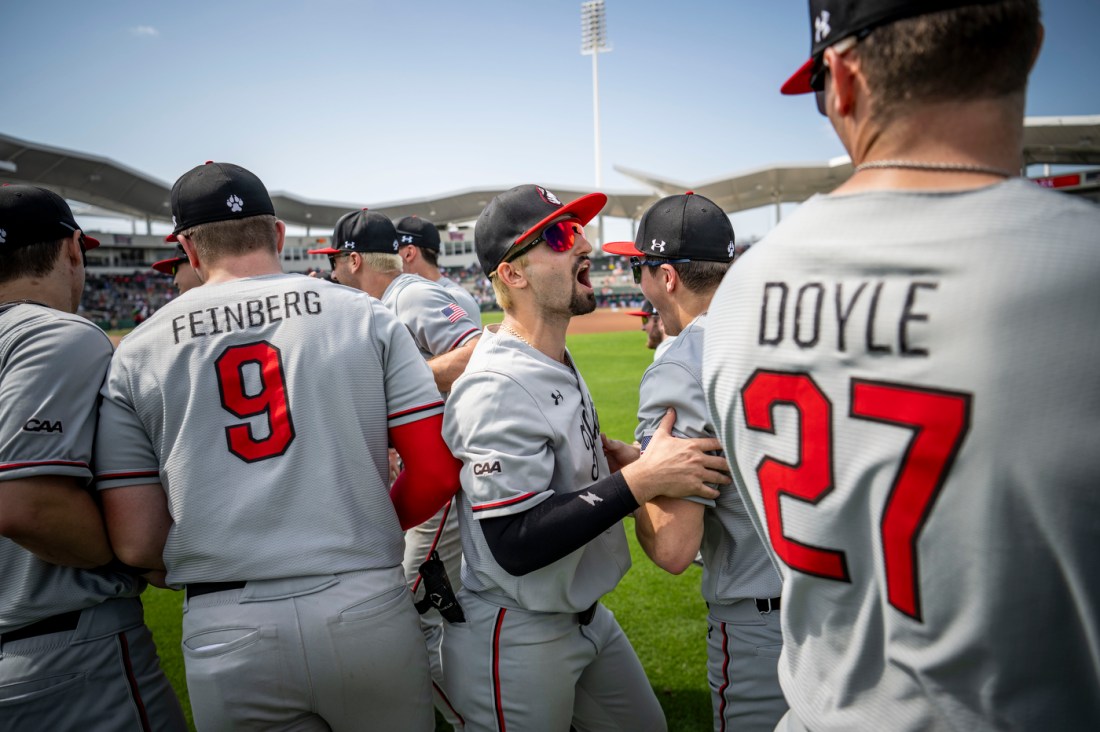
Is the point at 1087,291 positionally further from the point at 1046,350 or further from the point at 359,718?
the point at 359,718

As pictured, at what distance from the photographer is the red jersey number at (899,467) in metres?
1.00

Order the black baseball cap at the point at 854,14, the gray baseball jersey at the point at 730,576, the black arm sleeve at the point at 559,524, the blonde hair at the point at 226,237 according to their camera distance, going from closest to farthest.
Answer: the black baseball cap at the point at 854,14 < the black arm sleeve at the point at 559,524 < the gray baseball jersey at the point at 730,576 < the blonde hair at the point at 226,237

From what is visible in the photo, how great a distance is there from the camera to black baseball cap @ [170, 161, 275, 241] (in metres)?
2.30

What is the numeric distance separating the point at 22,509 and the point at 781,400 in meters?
2.30

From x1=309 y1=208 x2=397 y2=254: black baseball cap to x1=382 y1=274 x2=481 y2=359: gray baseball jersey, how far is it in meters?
0.67

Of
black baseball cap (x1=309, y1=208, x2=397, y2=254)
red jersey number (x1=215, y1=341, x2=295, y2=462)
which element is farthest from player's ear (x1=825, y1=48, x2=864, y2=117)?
black baseball cap (x1=309, y1=208, x2=397, y2=254)

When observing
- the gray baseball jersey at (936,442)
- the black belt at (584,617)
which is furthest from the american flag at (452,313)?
the gray baseball jersey at (936,442)

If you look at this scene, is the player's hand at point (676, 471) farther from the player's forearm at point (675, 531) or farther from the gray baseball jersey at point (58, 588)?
the gray baseball jersey at point (58, 588)

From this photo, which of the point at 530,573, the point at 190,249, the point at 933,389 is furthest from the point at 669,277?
the point at 190,249

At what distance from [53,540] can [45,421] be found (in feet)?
1.29

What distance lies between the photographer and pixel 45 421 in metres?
2.09

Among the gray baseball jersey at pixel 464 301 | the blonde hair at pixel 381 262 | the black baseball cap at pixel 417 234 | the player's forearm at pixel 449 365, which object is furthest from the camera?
the black baseball cap at pixel 417 234

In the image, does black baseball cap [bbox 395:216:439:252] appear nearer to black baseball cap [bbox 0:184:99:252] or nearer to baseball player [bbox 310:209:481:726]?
baseball player [bbox 310:209:481:726]

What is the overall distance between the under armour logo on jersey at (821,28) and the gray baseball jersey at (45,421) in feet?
7.77
